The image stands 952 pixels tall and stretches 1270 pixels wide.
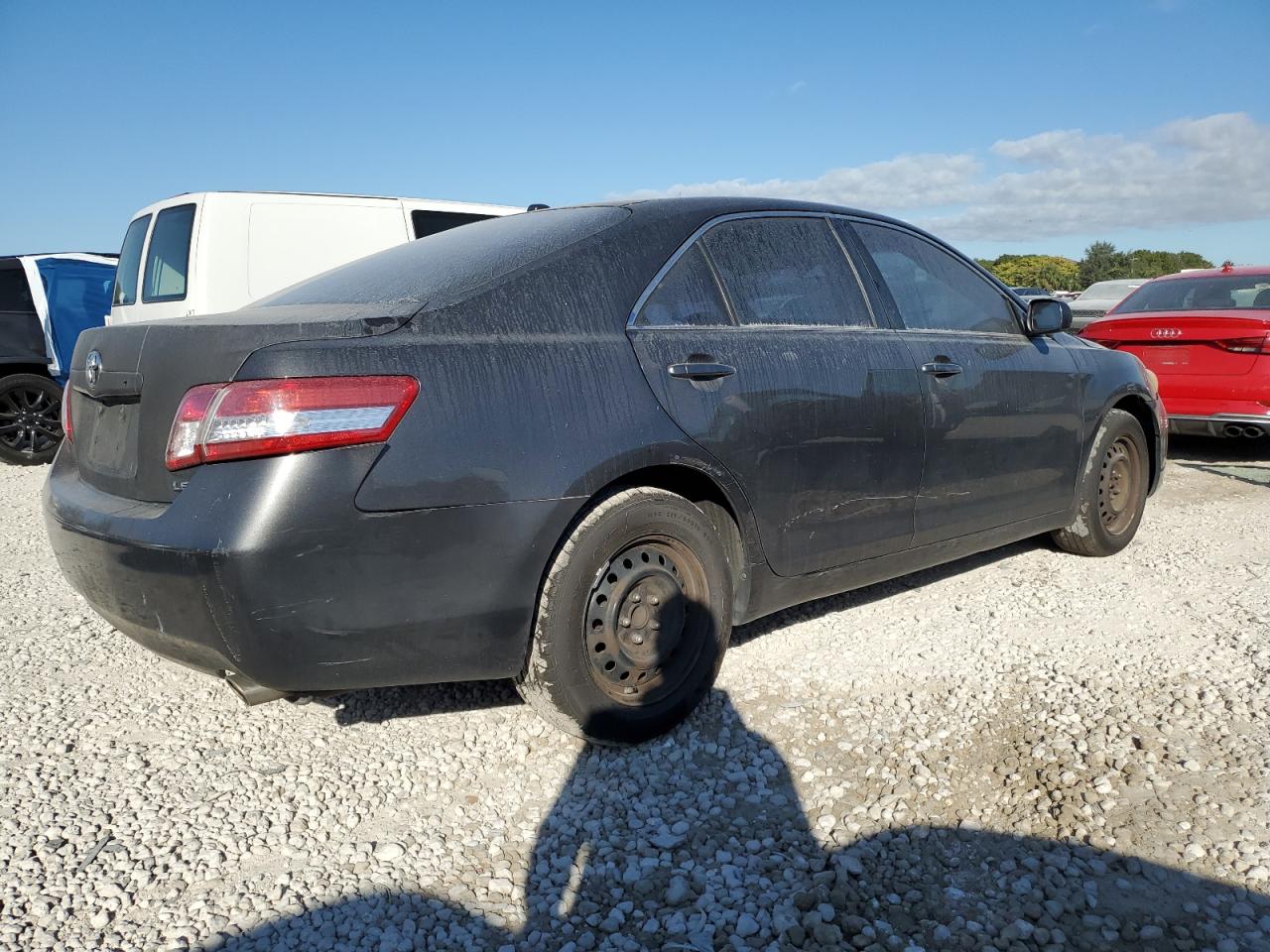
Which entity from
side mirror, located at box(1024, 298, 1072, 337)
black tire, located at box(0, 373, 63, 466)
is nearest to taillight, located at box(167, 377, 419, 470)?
side mirror, located at box(1024, 298, 1072, 337)

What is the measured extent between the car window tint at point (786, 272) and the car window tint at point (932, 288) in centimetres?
25

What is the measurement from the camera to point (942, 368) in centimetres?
365

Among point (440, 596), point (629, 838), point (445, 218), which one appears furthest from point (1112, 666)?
point (445, 218)

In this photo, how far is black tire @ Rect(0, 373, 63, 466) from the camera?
9.02m

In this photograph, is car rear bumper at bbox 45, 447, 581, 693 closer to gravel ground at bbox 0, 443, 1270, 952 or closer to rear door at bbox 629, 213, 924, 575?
gravel ground at bbox 0, 443, 1270, 952

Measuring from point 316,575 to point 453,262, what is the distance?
3.80 ft

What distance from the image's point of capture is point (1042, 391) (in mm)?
4184

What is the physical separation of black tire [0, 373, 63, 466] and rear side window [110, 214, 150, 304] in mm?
1712

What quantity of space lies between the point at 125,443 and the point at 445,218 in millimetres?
6421

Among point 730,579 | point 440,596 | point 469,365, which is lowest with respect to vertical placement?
point 730,579

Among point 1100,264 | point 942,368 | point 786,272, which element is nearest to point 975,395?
point 942,368

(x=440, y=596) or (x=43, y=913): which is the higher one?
(x=440, y=596)

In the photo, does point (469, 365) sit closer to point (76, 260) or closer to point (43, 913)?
point (43, 913)

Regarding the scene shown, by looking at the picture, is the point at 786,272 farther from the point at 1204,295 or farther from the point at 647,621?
the point at 1204,295
